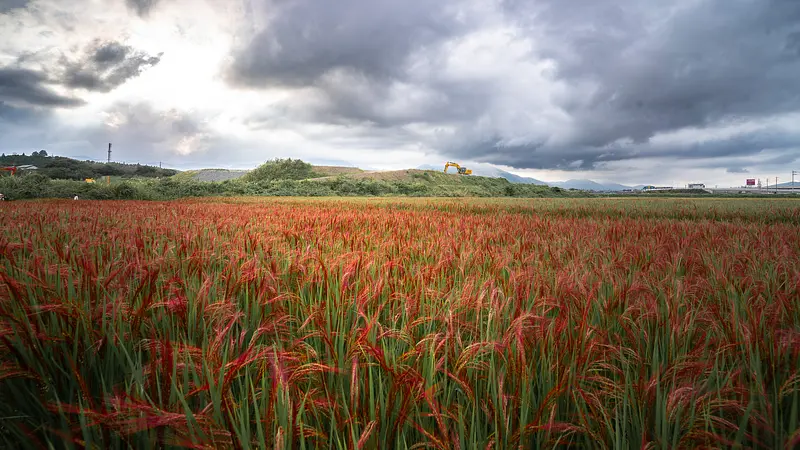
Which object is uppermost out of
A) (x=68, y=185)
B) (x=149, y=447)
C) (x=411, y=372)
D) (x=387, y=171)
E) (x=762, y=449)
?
(x=387, y=171)

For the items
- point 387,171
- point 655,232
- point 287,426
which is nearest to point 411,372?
point 287,426

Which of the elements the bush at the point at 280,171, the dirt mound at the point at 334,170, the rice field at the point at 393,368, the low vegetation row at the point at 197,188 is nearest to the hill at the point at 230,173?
the dirt mound at the point at 334,170

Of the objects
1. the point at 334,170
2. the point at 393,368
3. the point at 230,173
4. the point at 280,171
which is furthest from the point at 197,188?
the point at 230,173

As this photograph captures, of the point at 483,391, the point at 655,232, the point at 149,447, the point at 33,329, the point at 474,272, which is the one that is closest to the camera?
the point at 149,447

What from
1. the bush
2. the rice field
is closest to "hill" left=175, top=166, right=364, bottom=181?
the bush

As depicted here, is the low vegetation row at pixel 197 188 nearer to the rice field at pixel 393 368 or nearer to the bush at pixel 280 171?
the bush at pixel 280 171

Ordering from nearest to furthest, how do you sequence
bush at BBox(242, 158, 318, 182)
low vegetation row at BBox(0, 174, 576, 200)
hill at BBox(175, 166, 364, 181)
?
1. low vegetation row at BBox(0, 174, 576, 200)
2. bush at BBox(242, 158, 318, 182)
3. hill at BBox(175, 166, 364, 181)

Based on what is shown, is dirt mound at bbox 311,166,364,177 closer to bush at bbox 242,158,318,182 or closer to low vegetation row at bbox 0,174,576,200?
bush at bbox 242,158,318,182

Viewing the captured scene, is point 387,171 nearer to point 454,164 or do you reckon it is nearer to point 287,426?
point 454,164

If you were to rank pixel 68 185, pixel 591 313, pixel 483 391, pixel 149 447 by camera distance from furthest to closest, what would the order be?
pixel 68 185 → pixel 591 313 → pixel 483 391 → pixel 149 447

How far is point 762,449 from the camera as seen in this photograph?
1069 millimetres

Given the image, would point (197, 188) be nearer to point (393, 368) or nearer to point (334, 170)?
point (393, 368)

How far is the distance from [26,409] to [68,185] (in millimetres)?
22469

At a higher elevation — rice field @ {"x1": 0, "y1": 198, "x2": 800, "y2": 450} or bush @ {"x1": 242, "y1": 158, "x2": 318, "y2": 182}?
bush @ {"x1": 242, "y1": 158, "x2": 318, "y2": 182}
